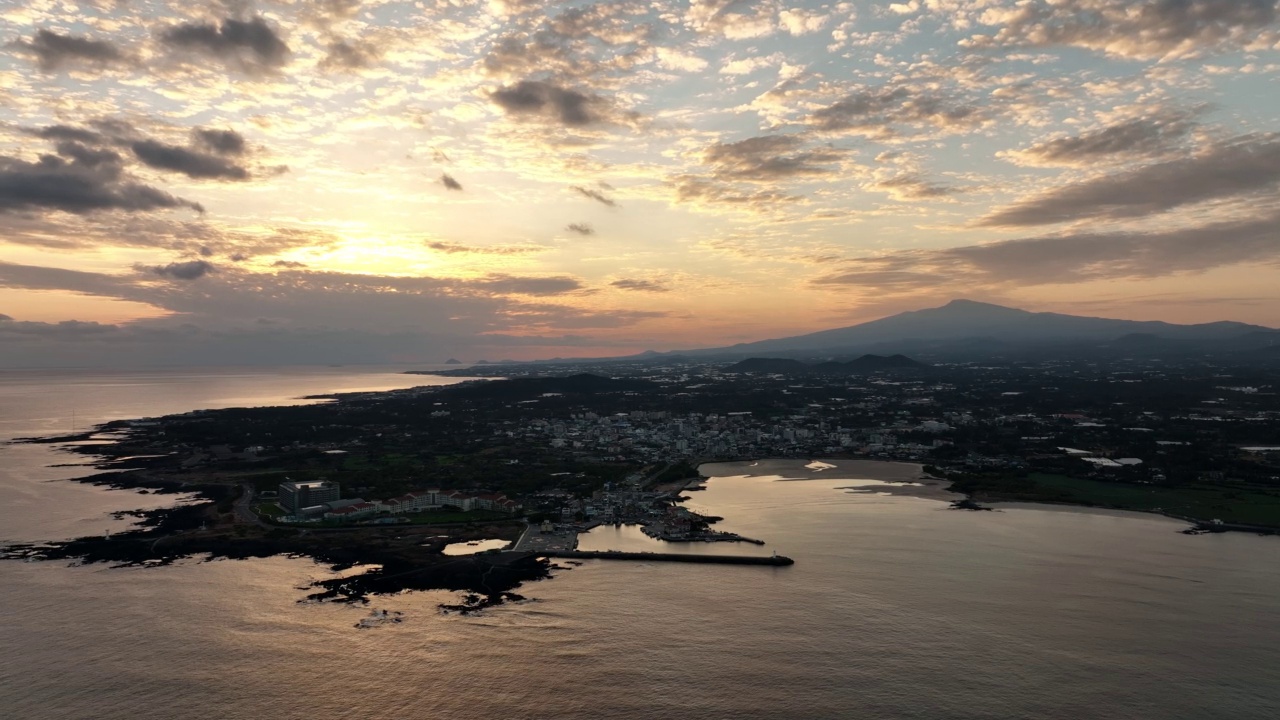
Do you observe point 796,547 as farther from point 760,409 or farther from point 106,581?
point 760,409

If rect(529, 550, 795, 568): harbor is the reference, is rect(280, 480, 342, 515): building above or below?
above

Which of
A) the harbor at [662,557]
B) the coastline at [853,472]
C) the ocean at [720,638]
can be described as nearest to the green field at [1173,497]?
the coastline at [853,472]

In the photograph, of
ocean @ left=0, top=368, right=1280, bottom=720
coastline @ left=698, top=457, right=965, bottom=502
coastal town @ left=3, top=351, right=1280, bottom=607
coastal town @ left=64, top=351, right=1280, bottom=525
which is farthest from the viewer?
coastline @ left=698, top=457, right=965, bottom=502

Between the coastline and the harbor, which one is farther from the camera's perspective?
the coastline

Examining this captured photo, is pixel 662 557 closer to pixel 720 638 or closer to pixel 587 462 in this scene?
pixel 720 638

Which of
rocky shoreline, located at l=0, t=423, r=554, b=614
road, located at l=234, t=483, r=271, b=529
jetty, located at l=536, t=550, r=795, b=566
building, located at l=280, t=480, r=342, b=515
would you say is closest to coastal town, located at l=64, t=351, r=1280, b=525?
building, located at l=280, t=480, r=342, b=515

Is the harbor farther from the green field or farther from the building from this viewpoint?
the green field

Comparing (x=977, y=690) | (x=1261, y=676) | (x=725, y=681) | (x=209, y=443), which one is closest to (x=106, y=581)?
(x=725, y=681)
